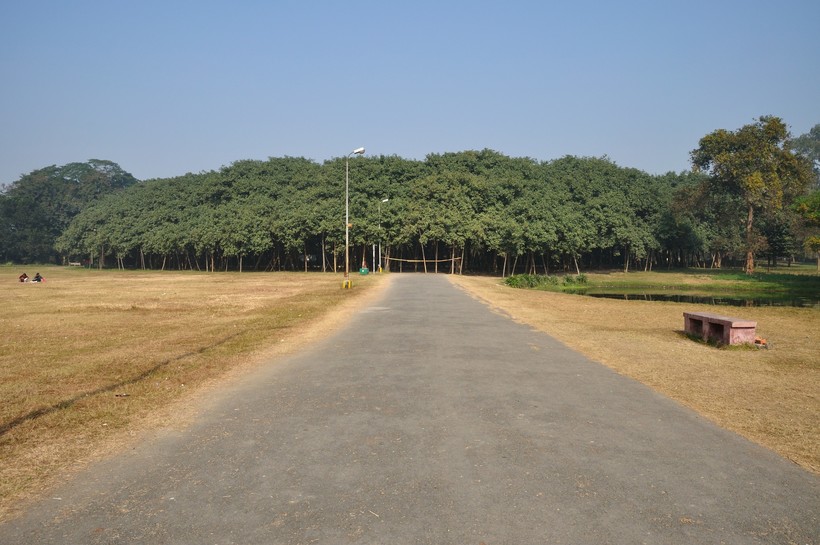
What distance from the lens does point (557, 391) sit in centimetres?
786

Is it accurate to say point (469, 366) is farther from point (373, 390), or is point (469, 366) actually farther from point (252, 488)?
point (252, 488)

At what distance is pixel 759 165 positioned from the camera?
189 feet

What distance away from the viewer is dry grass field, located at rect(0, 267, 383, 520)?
544 centimetres

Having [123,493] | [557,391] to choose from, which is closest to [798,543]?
[557,391]

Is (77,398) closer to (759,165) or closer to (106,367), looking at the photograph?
(106,367)

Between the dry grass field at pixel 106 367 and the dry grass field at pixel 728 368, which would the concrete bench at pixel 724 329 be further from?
the dry grass field at pixel 106 367

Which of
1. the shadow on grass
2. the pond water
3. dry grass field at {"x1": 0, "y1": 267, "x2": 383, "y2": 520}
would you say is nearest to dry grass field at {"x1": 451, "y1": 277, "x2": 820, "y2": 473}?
dry grass field at {"x1": 0, "y1": 267, "x2": 383, "y2": 520}

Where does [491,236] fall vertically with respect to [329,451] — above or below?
above

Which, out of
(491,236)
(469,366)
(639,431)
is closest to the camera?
(639,431)

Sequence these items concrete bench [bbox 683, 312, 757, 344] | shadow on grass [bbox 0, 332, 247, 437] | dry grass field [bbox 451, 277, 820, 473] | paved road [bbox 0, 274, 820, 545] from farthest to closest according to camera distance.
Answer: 1. concrete bench [bbox 683, 312, 757, 344]
2. dry grass field [bbox 451, 277, 820, 473]
3. shadow on grass [bbox 0, 332, 247, 437]
4. paved road [bbox 0, 274, 820, 545]

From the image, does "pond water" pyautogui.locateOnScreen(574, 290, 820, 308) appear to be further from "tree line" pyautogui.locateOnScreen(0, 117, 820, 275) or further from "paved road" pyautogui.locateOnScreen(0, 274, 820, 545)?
"paved road" pyautogui.locateOnScreen(0, 274, 820, 545)

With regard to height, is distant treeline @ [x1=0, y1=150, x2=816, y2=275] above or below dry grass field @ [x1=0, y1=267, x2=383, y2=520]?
above

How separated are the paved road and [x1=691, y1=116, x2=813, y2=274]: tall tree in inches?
2296

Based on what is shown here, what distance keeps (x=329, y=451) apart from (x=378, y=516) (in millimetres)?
1439
